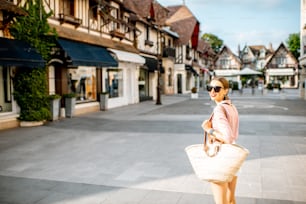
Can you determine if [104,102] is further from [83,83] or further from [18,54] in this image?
[18,54]

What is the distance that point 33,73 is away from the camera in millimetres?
12117

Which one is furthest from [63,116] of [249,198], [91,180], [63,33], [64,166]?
[249,198]

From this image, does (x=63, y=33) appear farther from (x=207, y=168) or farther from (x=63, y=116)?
(x=207, y=168)

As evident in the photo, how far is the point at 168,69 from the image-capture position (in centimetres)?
3384

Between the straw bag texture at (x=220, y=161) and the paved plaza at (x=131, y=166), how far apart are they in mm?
1697

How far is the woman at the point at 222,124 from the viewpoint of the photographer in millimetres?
3115

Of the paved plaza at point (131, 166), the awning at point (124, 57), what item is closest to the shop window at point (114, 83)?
the awning at point (124, 57)

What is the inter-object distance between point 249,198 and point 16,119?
31.4ft

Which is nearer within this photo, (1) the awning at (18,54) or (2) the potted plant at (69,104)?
(1) the awning at (18,54)

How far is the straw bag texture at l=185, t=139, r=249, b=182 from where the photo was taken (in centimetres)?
298

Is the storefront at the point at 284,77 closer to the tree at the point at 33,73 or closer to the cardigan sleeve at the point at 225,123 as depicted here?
the tree at the point at 33,73

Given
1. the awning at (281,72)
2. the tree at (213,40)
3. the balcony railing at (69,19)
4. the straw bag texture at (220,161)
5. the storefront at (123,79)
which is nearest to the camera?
the straw bag texture at (220,161)

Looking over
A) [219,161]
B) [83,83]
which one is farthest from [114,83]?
[219,161]

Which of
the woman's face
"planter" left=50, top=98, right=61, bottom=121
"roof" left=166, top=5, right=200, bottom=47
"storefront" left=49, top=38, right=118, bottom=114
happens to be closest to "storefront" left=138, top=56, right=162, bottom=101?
"storefront" left=49, top=38, right=118, bottom=114
